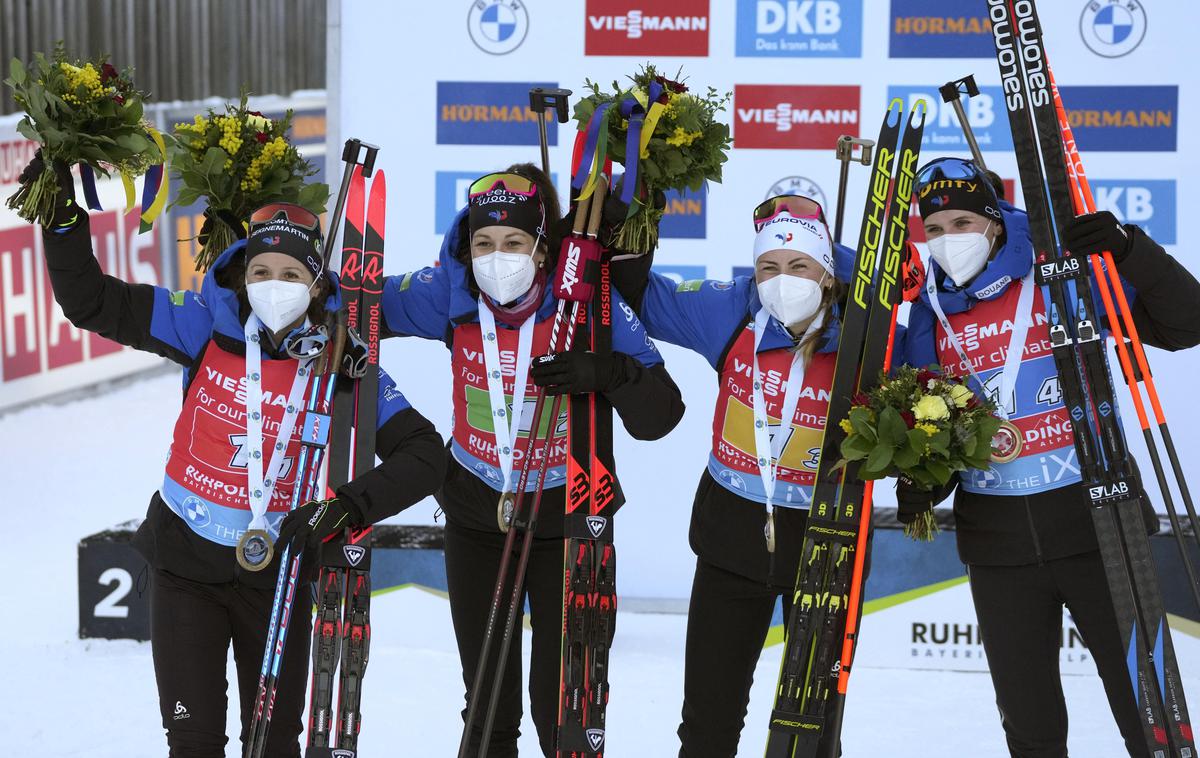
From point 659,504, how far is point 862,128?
1711 millimetres

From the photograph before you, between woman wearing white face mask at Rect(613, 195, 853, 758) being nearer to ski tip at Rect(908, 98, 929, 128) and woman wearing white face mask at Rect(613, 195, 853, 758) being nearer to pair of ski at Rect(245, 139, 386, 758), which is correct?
ski tip at Rect(908, 98, 929, 128)

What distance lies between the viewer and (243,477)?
123 inches

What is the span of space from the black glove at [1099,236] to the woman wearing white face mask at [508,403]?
1.00 meters

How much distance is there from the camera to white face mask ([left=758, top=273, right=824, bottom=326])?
3.22 m

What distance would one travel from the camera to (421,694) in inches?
200

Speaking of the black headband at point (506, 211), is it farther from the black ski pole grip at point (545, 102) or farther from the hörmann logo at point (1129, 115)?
the hörmann logo at point (1129, 115)

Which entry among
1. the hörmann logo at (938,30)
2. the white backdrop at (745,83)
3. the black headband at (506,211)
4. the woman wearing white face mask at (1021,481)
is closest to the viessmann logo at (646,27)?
the white backdrop at (745,83)

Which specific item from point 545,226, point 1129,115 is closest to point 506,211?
point 545,226

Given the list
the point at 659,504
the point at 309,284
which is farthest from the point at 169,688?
the point at 659,504

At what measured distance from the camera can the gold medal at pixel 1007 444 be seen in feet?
10.3

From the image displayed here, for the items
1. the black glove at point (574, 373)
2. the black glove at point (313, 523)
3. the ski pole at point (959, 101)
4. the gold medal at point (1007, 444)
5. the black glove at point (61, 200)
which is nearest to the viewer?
the black glove at point (313, 523)

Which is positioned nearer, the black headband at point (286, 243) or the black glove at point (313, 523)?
the black glove at point (313, 523)

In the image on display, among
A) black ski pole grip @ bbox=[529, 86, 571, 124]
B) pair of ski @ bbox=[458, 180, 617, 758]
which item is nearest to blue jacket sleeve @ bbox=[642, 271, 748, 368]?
pair of ski @ bbox=[458, 180, 617, 758]

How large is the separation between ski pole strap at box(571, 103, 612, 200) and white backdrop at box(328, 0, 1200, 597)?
213cm
